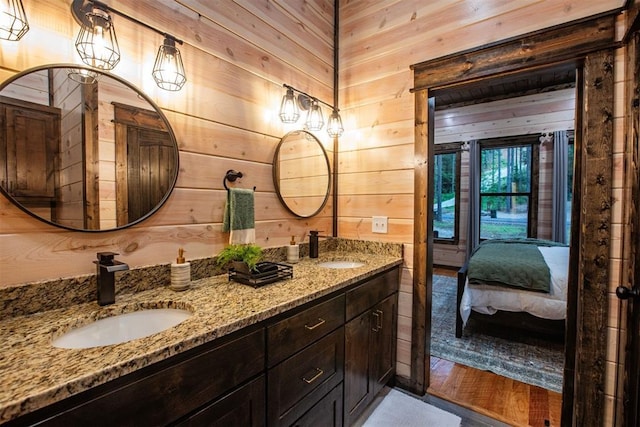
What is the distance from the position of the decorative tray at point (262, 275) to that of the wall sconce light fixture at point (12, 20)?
44.3 inches

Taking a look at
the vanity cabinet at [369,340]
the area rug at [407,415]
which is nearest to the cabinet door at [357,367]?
the vanity cabinet at [369,340]

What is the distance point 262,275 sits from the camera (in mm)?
1374

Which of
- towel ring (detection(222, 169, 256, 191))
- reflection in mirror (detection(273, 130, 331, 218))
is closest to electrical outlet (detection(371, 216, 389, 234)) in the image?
reflection in mirror (detection(273, 130, 331, 218))

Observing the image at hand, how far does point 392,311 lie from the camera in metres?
2.01

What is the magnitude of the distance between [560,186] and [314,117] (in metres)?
4.61

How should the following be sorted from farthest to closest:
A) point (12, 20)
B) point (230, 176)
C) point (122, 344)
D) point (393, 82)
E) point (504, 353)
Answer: point (504, 353) < point (393, 82) < point (230, 176) < point (12, 20) < point (122, 344)

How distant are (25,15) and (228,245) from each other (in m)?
1.13

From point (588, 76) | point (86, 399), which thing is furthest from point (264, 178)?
point (588, 76)

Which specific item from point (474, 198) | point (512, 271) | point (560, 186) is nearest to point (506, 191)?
point (474, 198)

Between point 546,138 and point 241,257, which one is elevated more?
point 546,138

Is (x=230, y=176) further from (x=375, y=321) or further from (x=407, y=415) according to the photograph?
(x=407, y=415)

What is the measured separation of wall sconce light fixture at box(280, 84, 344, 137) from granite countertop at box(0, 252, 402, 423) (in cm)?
106

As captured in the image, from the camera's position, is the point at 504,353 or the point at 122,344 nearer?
the point at 122,344

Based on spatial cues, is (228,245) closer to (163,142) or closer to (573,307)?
(163,142)
